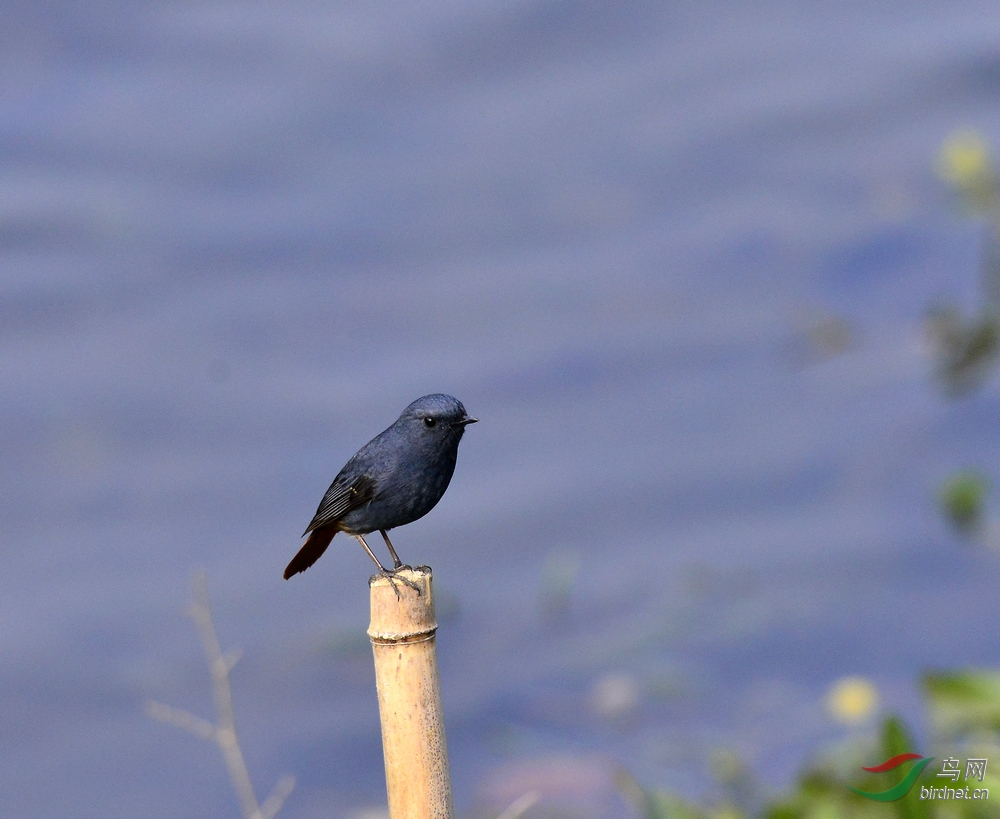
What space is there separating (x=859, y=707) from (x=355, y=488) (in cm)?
384

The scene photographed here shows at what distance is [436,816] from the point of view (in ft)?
12.5

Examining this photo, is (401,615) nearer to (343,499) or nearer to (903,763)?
(343,499)

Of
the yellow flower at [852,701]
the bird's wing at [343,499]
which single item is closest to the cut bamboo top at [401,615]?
the bird's wing at [343,499]

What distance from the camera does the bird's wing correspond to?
4438 mm

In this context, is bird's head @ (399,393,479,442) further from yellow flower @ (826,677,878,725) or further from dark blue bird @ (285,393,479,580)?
yellow flower @ (826,677,878,725)

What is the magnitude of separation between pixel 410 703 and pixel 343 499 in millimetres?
911

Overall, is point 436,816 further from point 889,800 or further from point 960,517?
point 960,517

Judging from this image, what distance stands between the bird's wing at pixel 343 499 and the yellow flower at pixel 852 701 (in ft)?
12.1

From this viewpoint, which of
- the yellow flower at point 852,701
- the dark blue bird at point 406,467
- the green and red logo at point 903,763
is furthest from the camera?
the yellow flower at point 852,701

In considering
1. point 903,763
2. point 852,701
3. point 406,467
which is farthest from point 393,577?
point 852,701

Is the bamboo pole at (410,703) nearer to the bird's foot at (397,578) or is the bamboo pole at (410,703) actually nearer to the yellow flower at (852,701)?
the bird's foot at (397,578)

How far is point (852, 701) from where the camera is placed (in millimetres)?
7434

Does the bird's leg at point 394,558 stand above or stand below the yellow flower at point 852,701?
above

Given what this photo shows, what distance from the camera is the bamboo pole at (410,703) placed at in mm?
3758
